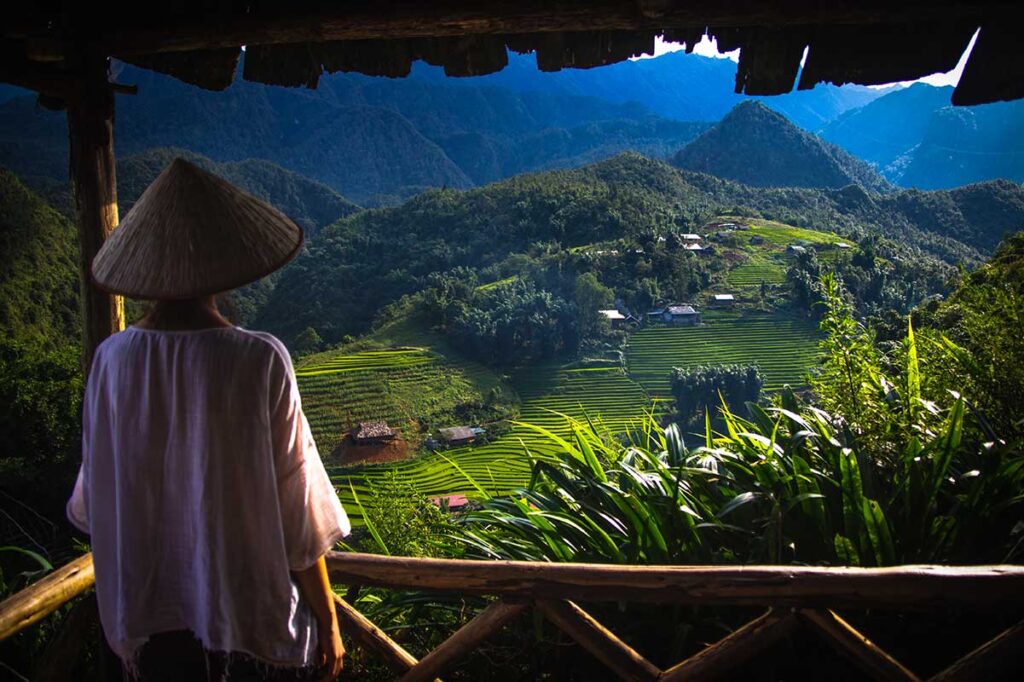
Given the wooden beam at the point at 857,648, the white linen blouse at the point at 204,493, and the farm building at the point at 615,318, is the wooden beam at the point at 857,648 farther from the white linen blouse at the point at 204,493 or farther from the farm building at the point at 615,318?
the farm building at the point at 615,318

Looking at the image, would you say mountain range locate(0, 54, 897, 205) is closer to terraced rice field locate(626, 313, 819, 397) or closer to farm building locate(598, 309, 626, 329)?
farm building locate(598, 309, 626, 329)

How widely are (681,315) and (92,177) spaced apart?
39.9 m

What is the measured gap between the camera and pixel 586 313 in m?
40.7

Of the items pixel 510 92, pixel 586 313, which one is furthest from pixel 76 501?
pixel 510 92

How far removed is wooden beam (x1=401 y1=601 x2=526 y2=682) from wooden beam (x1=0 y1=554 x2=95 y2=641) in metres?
0.68

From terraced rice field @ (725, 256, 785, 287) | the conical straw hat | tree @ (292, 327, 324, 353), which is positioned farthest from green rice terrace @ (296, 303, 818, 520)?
the conical straw hat

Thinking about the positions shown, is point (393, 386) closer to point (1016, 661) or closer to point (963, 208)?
point (1016, 661)

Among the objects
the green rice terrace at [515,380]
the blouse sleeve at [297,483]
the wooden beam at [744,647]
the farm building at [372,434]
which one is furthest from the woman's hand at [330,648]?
the farm building at [372,434]

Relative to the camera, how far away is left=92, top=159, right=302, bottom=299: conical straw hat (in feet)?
3.01

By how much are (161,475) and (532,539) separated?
106 cm

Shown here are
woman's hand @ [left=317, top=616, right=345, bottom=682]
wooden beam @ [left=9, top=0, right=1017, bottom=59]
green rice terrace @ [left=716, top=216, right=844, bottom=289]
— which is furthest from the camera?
green rice terrace @ [left=716, top=216, right=844, bottom=289]

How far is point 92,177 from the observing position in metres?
2.08

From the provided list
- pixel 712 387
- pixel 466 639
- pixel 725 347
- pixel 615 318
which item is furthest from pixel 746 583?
pixel 615 318

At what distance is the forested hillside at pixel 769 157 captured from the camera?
67625 mm
